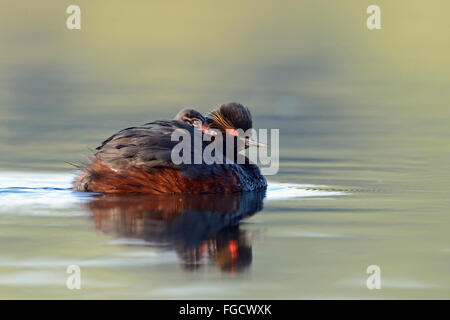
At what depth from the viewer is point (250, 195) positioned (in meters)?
11.5

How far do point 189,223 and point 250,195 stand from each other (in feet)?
7.48

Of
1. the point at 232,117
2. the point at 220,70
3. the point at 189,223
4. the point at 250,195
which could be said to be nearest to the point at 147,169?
the point at 250,195

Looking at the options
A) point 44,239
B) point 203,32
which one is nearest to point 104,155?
point 44,239

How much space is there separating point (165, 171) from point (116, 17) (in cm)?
3348

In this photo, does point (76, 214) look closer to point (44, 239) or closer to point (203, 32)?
point (44, 239)

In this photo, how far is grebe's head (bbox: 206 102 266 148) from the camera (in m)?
12.4

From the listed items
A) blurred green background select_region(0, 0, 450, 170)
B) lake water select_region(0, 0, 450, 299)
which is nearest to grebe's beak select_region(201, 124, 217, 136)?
lake water select_region(0, 0, 450, 299)

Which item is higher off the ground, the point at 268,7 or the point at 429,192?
the point at 268,7

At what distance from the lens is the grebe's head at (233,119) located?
1235cm

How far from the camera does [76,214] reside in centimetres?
976

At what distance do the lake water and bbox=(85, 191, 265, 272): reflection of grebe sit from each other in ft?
0.10

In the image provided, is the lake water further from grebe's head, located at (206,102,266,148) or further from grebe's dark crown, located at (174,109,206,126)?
grebe's dark crown, located at (174,109,206,126)

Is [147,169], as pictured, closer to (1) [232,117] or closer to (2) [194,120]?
(2) [194,120]

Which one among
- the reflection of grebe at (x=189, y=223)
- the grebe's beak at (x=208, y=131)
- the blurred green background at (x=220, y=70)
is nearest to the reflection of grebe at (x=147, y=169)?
the reflection of grebe at (x=189, y=223)
